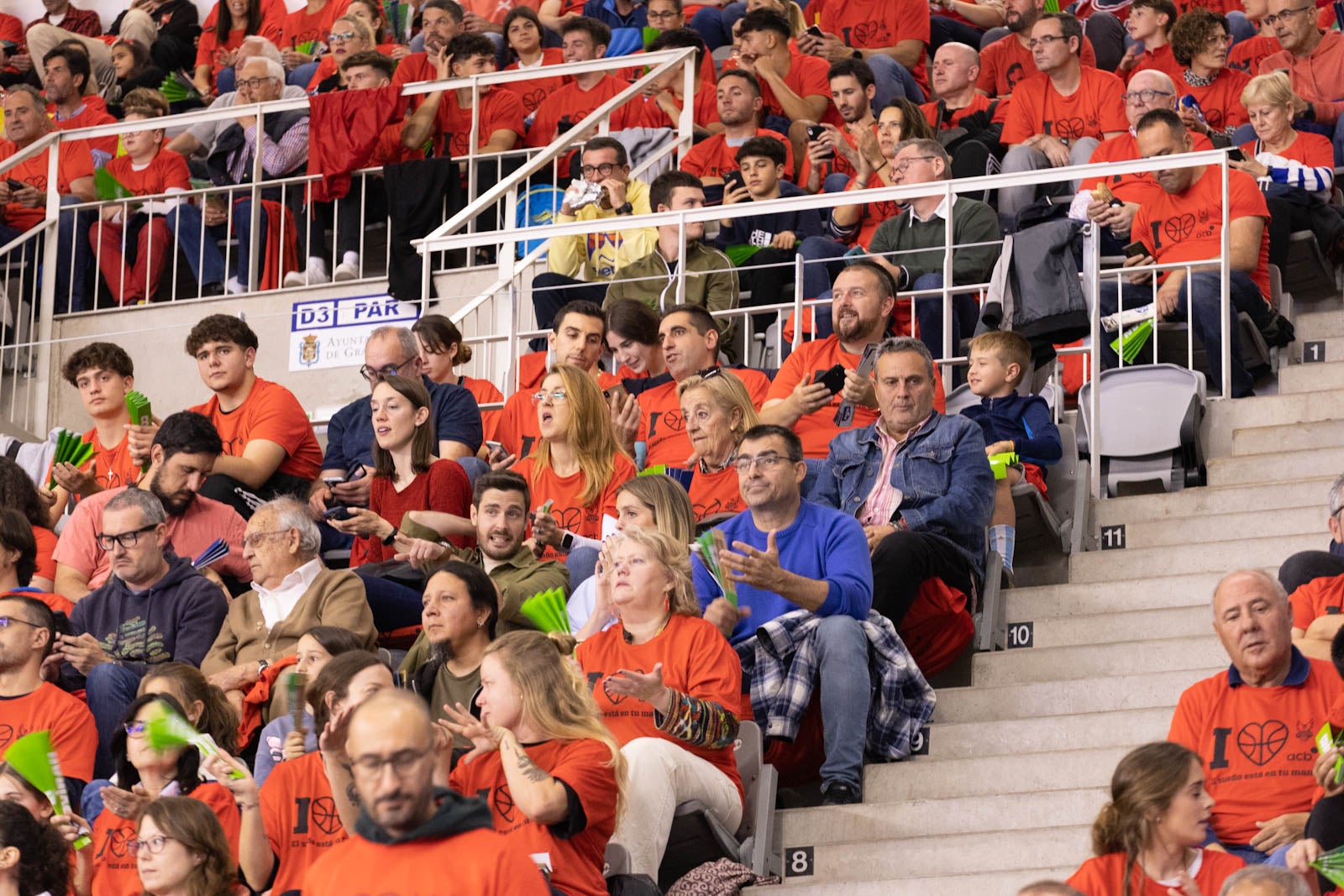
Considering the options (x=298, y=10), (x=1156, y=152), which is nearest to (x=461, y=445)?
(x=1156, y=152)

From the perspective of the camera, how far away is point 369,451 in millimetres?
8508

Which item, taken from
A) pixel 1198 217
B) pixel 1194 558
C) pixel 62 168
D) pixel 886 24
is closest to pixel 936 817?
pixel 1194 558

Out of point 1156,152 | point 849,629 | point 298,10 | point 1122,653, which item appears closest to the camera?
point 849,629

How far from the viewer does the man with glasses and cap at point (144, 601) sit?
7344mm

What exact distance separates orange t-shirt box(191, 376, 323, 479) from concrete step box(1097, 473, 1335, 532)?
9.33 ft

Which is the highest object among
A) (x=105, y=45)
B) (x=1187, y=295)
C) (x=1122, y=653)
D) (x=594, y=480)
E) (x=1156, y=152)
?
(x=105, y=45)

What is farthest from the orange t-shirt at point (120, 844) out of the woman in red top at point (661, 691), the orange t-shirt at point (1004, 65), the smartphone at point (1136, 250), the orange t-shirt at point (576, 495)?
the orange t-shirt at point (1004, 65)

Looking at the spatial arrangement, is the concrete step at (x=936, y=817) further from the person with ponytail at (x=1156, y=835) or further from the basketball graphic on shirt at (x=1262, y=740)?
the person with ponytail at (x=1156, y=835)

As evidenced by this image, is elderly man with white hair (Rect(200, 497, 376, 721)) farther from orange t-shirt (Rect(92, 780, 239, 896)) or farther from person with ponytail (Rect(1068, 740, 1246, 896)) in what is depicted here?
person with ponytail (Rect(1068, 740, 1246, 896))

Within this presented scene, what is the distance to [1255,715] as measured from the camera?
5.96m

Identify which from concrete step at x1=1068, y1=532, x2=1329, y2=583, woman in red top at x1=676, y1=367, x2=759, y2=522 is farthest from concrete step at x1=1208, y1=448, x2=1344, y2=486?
woman in red top at x1=676, y1=367, x2=759, y2=522

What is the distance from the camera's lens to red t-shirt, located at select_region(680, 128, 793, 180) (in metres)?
10.9

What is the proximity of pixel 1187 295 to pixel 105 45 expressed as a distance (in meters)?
8.18

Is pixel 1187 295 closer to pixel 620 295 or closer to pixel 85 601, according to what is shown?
pixel 620 295
